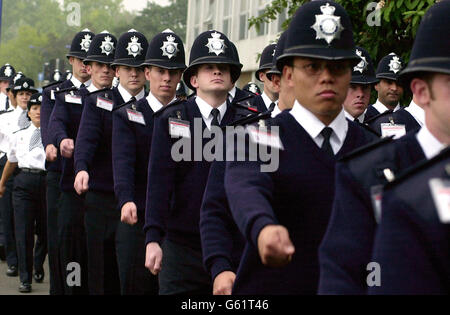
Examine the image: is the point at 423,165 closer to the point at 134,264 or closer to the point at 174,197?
the point at 174,197

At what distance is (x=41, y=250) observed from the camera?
12.6 m

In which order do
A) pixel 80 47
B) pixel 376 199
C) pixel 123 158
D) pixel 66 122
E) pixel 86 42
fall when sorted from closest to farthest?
1. pixel 376 199
2. pixel 123 158
3. pixel 66 122
4. pixel 80 47
5. pixel 86 42

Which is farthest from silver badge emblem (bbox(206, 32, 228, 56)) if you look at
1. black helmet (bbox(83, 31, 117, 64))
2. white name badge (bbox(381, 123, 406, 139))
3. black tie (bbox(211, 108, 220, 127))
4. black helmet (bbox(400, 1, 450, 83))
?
black helmet (bbox(400, 1, 450, 83))

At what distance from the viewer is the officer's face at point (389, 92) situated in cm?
905

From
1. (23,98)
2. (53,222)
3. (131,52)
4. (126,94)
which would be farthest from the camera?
(23,98)

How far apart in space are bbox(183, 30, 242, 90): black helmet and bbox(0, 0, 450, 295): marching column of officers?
0.01 m

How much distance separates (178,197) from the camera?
20.4 ft

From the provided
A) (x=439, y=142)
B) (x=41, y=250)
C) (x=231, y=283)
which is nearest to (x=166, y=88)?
(x=231, y=283)

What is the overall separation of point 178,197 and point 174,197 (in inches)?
1.3

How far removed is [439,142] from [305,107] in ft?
2.99

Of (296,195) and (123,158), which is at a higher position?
(123,158)

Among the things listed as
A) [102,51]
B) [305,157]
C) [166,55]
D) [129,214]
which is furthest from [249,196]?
[102,51]

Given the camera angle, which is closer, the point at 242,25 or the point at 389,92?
the point at 389,92
